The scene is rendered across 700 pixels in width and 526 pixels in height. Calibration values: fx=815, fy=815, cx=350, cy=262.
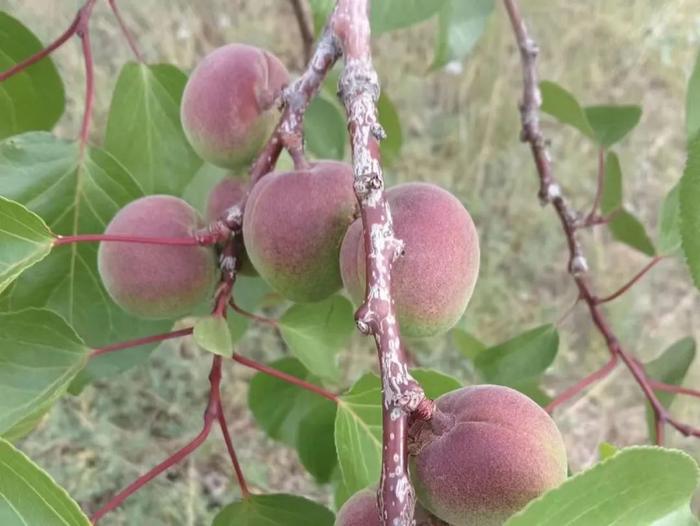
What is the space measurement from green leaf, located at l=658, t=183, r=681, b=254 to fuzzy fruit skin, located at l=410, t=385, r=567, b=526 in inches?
23.4

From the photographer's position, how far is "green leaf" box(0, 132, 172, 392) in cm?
Result: 86

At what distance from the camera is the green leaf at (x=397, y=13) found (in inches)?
38.7

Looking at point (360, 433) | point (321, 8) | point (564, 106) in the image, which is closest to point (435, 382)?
point (360, 433)

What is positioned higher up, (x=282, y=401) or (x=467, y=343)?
(x=282, y=401)

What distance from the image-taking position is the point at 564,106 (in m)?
1.24

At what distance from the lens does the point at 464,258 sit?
0.58 metres

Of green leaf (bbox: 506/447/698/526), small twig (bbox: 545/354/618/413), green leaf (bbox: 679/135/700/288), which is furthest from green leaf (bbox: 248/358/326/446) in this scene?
green leaf (bbox: 506/447/698/526)

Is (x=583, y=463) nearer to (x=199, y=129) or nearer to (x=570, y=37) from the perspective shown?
(x=570, y=37)

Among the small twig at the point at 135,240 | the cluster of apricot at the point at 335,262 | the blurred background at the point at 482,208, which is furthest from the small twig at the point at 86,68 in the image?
the blurred background at the point at 482,208

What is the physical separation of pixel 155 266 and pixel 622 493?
44cm

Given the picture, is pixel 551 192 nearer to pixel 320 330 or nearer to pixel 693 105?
pixel 693 105

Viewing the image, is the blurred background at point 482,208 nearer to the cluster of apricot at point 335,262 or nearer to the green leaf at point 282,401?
the green leaf at point 282,401

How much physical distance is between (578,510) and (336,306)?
49cm

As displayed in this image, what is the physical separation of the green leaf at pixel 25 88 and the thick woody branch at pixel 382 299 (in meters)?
0.53
